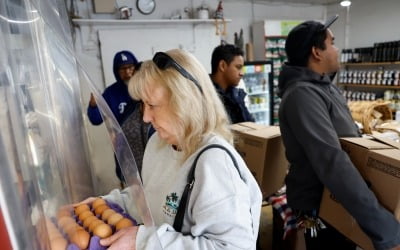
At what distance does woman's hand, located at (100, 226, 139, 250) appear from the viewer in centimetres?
61

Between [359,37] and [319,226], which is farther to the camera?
[359,37]

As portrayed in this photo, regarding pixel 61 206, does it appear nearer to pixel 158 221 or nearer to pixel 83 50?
pixel 158 221

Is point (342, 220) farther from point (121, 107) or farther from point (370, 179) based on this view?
point (121, 107)

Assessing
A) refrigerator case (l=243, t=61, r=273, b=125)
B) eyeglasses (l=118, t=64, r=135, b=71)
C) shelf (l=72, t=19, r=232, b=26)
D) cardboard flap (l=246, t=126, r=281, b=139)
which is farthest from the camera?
refrigerator case (l=243, t=61, r=273, b=125)

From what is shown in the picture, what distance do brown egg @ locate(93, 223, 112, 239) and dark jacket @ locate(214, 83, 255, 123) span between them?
148 cm

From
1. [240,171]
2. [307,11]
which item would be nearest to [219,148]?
[240,171]

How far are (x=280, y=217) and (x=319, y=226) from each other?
368 millimetres

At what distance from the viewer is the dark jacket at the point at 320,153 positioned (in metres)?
1.00

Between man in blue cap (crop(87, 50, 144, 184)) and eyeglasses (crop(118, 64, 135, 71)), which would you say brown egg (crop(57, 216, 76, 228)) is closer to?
man in blue cap (crop(87, 50, 144, 184))

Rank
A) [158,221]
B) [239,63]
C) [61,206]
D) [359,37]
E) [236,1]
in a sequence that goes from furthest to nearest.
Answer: [359,37] → [236,1] → [239,63] → [158,221] → [61,206]

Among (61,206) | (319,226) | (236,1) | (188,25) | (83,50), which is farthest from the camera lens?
(236,1)

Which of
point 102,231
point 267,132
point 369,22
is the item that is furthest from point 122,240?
point 369,22

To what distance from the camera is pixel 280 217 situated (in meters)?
1.68

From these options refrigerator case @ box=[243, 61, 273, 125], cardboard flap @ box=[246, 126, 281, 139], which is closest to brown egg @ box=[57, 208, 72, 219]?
cardboard flap @ box=[246, 126, 281, 139]
